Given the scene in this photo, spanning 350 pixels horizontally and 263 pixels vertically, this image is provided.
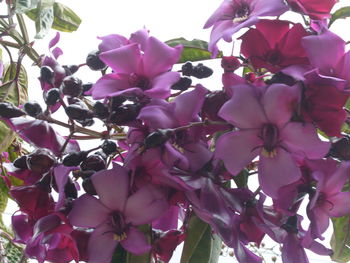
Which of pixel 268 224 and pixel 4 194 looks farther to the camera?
pixel 4 194

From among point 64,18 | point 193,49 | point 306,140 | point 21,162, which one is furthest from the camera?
point 64,18

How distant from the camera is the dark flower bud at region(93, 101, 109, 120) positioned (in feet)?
1.51

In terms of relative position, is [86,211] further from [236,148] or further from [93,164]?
[236,148]

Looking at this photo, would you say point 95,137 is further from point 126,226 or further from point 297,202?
point 297,202

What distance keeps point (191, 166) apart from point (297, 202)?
0.10 metres

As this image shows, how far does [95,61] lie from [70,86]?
0.19ft

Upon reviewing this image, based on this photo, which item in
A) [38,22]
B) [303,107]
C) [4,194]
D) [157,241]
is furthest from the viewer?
[4,194]

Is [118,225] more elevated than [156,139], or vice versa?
[156,139]

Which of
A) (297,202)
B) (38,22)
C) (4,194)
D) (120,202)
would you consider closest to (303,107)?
(297,202)

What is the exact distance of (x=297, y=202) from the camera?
0.44 meters

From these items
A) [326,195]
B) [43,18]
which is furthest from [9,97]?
[326,195]

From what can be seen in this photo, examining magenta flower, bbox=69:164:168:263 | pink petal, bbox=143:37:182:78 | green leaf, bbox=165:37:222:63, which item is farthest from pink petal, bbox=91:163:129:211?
green leaf, bbox=165:37:222:63

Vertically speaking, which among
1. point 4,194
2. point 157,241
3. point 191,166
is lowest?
point 4,194

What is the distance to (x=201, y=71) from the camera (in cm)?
53
